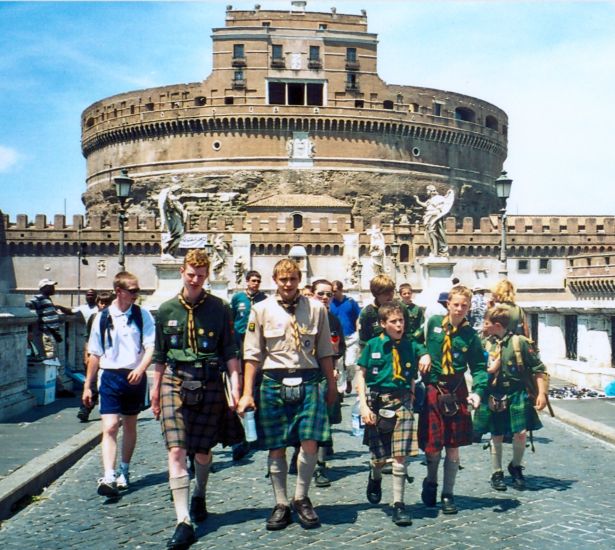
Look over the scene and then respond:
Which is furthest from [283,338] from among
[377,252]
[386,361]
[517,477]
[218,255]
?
[377,252]

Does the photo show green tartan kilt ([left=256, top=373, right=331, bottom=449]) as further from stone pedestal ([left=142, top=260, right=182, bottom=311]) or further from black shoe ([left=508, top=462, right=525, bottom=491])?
stone pedestal ([left=142, top=260, right=182, bottom=311])

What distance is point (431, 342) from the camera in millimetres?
5148

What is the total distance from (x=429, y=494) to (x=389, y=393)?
0.74 meters

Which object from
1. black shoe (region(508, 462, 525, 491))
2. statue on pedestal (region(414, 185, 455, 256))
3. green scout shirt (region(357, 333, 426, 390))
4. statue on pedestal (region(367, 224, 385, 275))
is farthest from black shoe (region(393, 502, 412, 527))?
statue on pedestal (region(367, 224, 385, 275))

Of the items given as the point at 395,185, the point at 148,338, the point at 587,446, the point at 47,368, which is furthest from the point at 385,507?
the point at 395,185

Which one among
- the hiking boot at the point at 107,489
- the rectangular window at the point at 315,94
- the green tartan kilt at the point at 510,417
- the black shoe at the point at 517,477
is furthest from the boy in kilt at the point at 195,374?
the rectangular window at the point at 315,94

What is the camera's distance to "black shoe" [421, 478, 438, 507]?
4.96 m

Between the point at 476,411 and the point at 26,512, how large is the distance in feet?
9.99

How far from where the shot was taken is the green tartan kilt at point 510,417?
5453 millimetres

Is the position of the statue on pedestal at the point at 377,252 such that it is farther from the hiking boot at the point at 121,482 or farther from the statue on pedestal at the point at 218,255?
the hiking boot at the point at 121,482

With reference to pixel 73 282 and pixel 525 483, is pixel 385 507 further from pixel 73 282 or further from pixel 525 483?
pixel 73 282

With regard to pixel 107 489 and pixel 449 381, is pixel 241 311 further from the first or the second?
pixel 449 381

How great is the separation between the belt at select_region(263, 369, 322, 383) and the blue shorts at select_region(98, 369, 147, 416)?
52.1 inches

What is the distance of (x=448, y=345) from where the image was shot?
508cm
